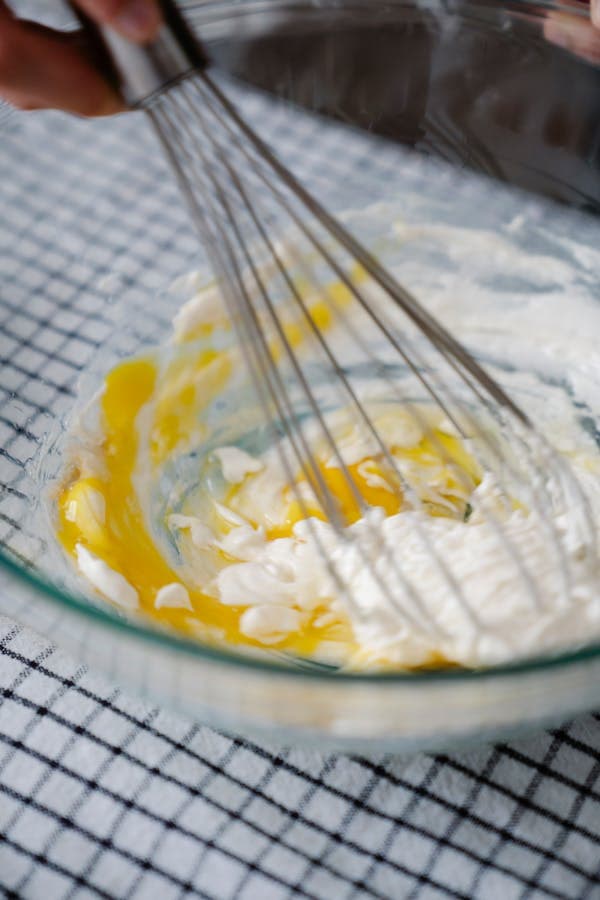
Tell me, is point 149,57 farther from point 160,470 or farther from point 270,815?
point 270,815

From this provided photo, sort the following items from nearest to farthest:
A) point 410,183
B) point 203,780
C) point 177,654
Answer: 1. point 177,654
2. point 203,780
3. point 410,183

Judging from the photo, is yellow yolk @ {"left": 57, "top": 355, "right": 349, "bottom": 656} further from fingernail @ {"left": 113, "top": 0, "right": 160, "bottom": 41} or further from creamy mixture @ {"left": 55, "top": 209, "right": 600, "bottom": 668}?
fingernail @ {"left": 113, "top": 0, "right": 160, "bottom": 41}

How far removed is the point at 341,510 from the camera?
2.06 ft

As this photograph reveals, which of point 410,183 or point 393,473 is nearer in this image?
point 393,473

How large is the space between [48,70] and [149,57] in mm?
125

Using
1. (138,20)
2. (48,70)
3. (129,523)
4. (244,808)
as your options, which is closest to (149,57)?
(138,20)

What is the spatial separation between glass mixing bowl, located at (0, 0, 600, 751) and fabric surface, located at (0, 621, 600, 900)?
0.19 feet

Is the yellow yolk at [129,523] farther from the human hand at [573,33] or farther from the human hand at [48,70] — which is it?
the human hand at [573,33]

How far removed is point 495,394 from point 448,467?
104mm

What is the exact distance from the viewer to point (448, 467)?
0.65m

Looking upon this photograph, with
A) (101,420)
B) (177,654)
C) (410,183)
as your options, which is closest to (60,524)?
(101,420)

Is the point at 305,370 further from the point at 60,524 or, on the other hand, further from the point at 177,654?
the point at 177,654

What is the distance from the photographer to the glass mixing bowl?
0.57 meters

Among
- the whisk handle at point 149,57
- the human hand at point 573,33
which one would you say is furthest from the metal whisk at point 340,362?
the human hand at point 573,33
